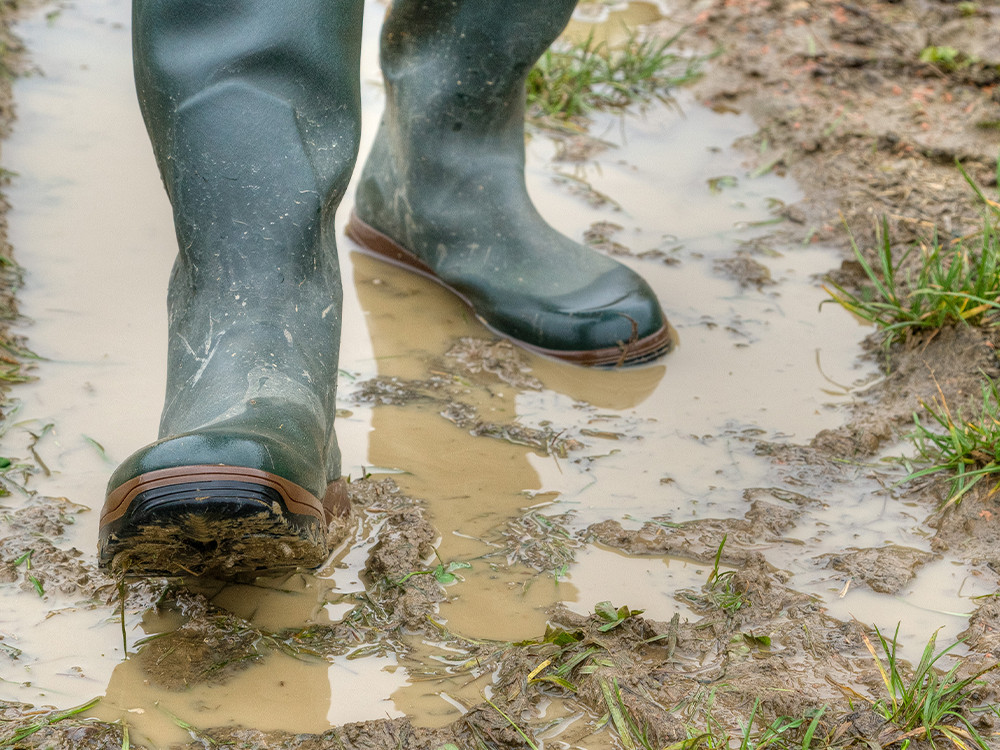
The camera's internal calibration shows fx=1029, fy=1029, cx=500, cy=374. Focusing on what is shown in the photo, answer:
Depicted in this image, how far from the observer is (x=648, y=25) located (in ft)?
12.2

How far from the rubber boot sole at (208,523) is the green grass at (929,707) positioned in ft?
2.33

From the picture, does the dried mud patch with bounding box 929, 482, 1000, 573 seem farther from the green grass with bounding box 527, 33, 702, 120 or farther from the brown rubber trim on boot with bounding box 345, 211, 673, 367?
the green grass with bounding box 527, 33, 702, 120

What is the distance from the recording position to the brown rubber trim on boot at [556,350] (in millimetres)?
2104

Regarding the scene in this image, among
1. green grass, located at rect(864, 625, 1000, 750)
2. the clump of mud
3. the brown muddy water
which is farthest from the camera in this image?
the clump of mud

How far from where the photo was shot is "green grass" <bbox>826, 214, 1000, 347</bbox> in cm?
206

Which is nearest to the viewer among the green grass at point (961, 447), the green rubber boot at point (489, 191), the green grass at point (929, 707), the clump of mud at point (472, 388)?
the green grass at point (929, 707)

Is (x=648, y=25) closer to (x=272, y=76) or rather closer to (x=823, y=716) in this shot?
(x=272, y=76)

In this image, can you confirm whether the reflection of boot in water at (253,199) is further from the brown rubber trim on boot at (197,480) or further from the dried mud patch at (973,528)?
the dried mud patch at (973,528)

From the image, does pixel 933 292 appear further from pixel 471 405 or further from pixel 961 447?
pixel 471 405

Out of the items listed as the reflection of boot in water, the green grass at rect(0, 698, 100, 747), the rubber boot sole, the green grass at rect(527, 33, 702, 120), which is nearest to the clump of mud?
the reflection of boot in water

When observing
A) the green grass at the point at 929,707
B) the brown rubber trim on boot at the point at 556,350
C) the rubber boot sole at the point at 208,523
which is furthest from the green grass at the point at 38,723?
the brown rubber trim on boot at the point at 556,350

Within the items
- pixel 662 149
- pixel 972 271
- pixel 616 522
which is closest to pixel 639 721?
pixel 616 522

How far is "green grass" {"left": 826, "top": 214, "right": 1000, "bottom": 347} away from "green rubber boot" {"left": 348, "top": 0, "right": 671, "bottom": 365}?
1.56ft

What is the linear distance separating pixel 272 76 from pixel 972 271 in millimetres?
→ 1506
